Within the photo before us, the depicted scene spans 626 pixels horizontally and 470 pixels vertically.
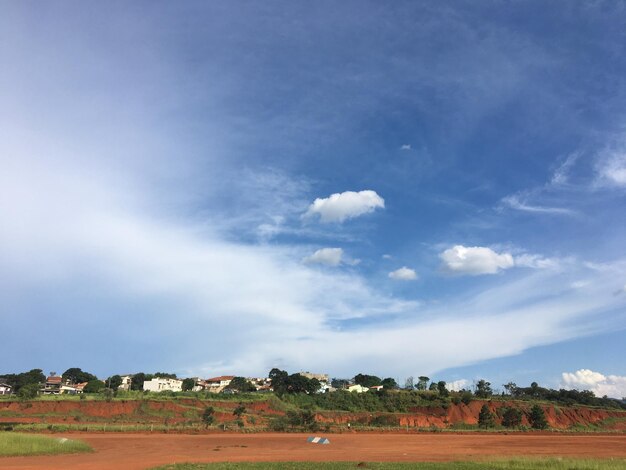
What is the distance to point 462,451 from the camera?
119 feet

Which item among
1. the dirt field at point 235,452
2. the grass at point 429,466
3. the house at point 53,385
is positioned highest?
the house at point 53,385

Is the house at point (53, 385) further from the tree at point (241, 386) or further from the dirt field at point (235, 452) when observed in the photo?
the dirt field at point (235, 452)

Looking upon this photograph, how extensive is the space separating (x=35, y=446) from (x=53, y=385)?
418 ft

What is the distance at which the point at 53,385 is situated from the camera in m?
138

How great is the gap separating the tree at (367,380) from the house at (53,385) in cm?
9396

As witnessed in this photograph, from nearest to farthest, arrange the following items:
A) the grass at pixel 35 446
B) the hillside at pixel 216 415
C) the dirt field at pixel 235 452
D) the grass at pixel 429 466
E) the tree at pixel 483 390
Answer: the grass at pixel 429 466 → the dirt field at pixel 235 452 → the grass at pixel 35 446 → the hillside at pixel 216 415 → the tree at pixel 483 390

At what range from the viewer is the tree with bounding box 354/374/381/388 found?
160 m

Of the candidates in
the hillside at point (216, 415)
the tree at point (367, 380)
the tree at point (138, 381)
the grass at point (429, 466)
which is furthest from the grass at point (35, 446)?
the tree at point (367, 380)

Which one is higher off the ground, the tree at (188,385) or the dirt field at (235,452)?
the tree at (188,385)

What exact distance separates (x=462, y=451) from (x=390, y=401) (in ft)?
202

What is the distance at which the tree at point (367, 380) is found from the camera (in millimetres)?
160375

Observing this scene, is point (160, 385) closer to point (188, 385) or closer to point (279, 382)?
point (188, 385)

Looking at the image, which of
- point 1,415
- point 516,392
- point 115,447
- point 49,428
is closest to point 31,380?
point 1,415

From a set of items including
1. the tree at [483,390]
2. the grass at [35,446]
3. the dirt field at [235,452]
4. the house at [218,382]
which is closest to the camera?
the dirt field at [235,452]
